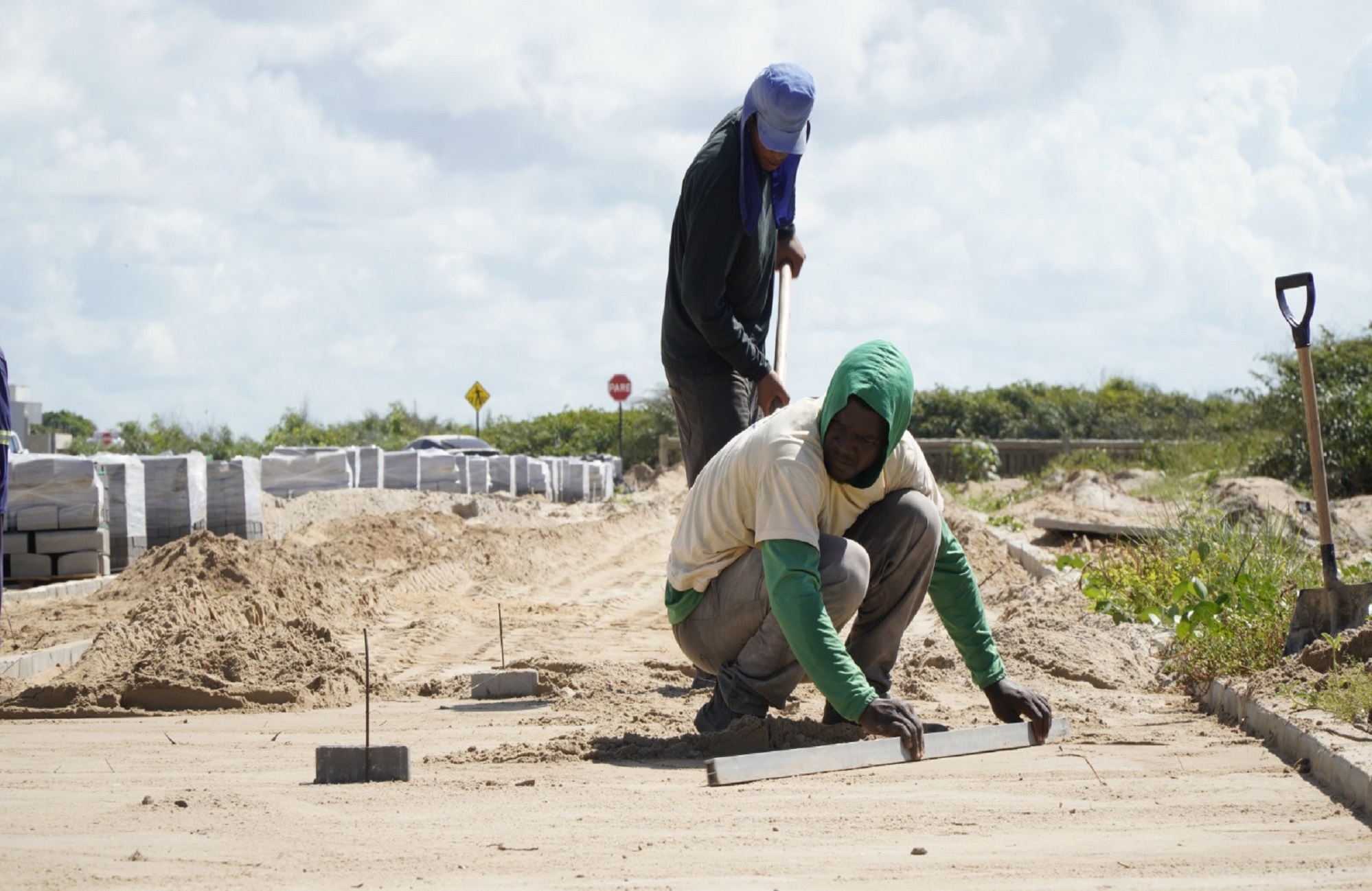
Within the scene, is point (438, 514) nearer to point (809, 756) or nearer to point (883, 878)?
point (809, 756)

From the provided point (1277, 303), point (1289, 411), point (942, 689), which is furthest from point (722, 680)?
point (1289, 411)

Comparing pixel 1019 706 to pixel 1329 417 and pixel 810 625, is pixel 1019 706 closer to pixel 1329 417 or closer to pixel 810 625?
pixel 810 625

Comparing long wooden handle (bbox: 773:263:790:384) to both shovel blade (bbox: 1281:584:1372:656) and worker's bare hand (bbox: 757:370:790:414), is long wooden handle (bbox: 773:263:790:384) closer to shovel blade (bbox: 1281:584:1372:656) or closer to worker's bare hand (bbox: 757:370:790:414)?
worker's bare hand (bbox: 757:370:790:414)

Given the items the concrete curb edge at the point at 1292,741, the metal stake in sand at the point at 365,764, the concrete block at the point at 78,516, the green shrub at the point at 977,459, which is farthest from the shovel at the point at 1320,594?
the green shrub at the point at 977,459

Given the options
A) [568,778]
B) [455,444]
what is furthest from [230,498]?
[455,444]

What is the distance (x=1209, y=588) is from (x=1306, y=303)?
4.42ft

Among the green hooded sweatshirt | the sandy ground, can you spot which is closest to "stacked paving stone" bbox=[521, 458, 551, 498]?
the sandy ground

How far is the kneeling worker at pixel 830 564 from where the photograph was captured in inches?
136

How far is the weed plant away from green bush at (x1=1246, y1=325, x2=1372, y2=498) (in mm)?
6903

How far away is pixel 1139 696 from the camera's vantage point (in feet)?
16.7

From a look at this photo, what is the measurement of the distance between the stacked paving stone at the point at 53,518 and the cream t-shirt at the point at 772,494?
684 centimetres

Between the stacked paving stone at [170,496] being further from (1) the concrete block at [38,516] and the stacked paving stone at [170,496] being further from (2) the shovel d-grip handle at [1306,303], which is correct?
(2) the shovel d-grip handle at [1306,303]

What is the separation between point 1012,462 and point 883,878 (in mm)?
24398

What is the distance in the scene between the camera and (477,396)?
30.7 meters
